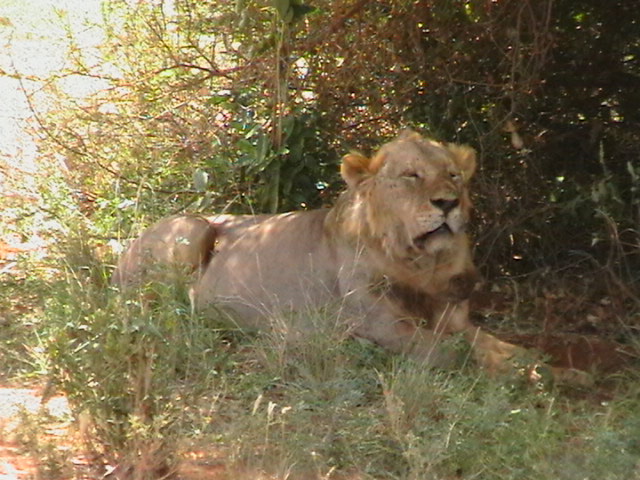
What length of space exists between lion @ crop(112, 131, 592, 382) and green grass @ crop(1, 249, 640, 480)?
34cm

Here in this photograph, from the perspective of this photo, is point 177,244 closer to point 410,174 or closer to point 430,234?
point 410,174

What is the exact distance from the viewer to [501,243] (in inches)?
301

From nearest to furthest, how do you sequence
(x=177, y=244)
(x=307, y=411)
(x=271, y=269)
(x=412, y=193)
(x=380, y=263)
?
(x=307, y=411), (x=412, y=193), (x=380, y=263), (x=271, y=269), (x=177, y=244)

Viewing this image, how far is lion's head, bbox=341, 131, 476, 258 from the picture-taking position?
19.4 ft

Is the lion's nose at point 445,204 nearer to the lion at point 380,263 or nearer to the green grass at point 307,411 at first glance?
the lion at point 380,263

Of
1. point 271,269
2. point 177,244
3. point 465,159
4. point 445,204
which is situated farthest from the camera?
point 177,244

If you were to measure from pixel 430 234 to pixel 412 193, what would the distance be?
9.2 inches

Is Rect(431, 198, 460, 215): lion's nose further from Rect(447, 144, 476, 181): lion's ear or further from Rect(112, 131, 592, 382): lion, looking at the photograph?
Rect(447, 144, 476, 181): lion's ear

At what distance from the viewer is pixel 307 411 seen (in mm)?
5051

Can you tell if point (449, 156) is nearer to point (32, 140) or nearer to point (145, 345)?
point (145, 345)

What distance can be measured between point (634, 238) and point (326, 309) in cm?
237

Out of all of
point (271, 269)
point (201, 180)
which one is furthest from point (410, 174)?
point (201, 180)

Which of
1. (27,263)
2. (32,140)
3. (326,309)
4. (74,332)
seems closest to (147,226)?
(27,263)

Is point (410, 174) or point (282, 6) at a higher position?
point (282, 6)
